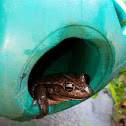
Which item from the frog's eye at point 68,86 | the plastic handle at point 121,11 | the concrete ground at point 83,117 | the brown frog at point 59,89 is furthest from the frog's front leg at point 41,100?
the plastic handle at point 121,11

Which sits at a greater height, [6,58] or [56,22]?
[56,22]

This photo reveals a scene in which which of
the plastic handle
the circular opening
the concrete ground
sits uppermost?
the plastic handle

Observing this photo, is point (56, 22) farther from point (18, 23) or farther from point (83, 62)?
point (83, 62)

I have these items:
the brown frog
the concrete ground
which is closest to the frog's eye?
the brown frog

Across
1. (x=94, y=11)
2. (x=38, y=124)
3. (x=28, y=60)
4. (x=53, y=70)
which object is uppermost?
(x=94, y=11)

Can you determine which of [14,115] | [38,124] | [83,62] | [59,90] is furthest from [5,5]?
[38,124]

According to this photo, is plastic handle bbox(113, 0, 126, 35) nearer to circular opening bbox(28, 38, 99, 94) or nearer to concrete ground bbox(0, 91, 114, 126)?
circular opening bbox(28, 38, 99, 94)
